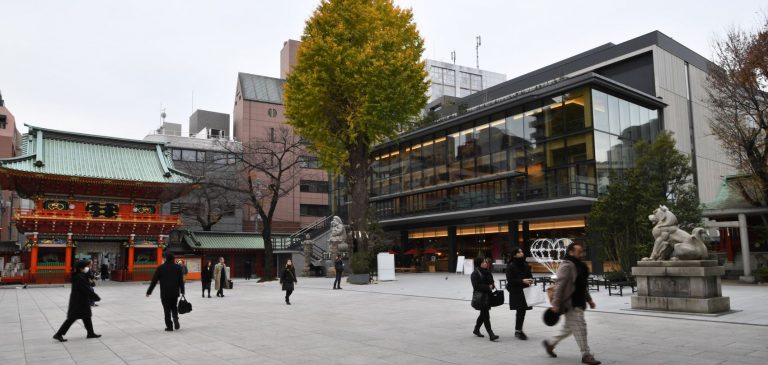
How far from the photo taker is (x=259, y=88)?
212 feet

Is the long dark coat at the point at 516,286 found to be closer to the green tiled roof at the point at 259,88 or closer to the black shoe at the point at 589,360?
the black shoe at the point at 589,360

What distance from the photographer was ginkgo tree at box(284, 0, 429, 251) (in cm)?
2831

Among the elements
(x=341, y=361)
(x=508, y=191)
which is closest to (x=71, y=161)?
(x=508, y=191)

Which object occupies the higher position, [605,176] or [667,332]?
[605,176]

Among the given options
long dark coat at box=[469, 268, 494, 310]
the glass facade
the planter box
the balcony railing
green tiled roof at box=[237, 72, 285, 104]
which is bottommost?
the planter box

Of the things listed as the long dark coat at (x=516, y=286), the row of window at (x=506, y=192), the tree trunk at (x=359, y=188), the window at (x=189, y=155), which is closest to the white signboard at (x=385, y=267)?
the tree trunk at (x=359, y=188)

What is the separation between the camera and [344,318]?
13.6 m

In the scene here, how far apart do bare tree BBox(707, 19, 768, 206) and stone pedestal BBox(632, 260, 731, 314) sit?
14.6 meters

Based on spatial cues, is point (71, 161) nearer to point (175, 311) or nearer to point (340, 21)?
point (340, 21)

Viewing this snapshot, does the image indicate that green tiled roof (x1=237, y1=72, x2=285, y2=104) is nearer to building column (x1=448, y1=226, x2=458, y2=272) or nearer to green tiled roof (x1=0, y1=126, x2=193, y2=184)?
green tiled roof (x1=0, y1=126, x2=193, y2=184)

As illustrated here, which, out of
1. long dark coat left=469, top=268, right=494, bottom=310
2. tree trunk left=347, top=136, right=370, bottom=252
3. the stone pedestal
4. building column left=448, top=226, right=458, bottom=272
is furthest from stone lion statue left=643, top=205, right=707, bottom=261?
building column left=448, top=226, right=458, bottom=272

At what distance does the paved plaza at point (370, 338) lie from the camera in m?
8.33

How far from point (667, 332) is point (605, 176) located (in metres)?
24.9

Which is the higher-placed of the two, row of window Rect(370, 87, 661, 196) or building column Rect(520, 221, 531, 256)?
row of window Rect(370, 87, 661, 196)
